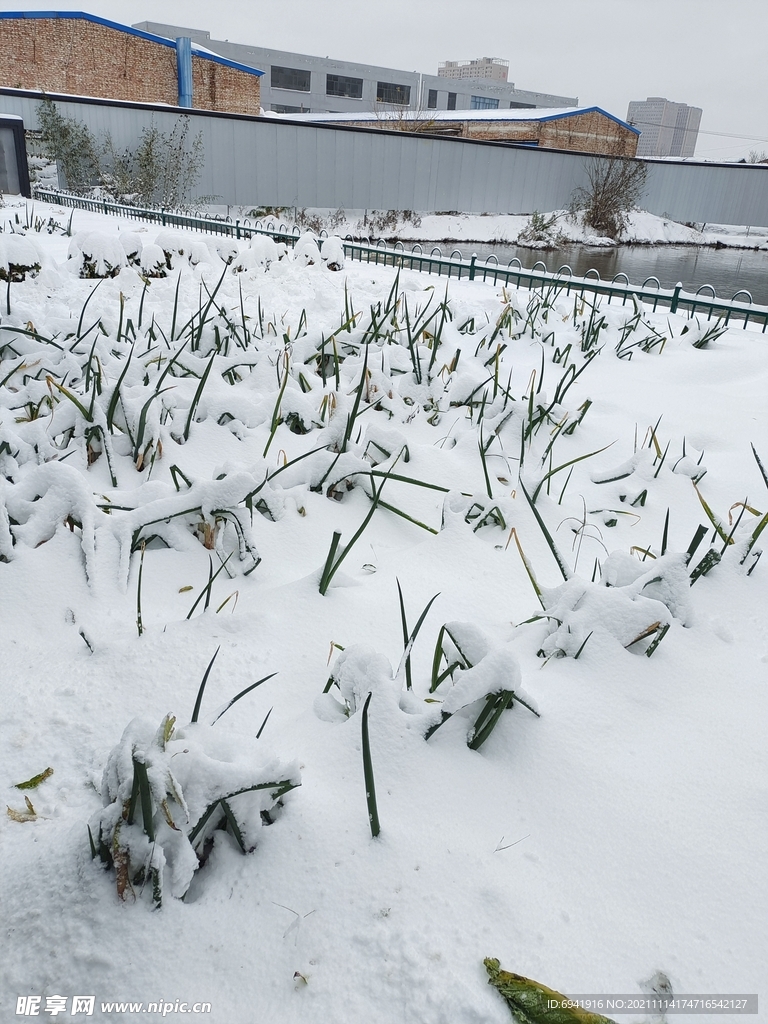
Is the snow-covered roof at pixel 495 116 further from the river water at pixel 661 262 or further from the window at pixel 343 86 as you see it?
the window at pixel 343 86

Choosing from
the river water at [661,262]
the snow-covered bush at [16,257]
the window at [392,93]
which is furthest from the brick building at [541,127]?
the snow-covered bush at [16,257]

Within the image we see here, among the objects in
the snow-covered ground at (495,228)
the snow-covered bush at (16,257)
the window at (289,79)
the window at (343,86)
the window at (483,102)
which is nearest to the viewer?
the snow-covered bush at (16,257)

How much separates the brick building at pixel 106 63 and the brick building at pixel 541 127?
457cm

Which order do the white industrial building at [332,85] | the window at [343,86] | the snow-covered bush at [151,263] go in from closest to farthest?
the snow-covered bush at [151,263] < the white industrial building at [332,85] < the window at [343,86]

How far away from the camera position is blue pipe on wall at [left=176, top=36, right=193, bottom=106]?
28.1 meters

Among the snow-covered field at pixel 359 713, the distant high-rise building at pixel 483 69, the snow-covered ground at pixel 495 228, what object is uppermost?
the distant high-rise building at pixel 483 69

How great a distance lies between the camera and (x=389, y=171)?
24.4 m

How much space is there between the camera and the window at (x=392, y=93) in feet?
170

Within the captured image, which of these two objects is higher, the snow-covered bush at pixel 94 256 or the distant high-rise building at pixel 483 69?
the distant high-rise building at pixel 483 69

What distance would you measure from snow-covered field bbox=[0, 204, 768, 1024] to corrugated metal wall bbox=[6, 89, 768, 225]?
73.0 ft

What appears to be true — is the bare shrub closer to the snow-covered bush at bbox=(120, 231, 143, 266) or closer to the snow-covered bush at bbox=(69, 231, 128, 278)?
the snow-covered bush at bbox=(120, 231, 143, 266)

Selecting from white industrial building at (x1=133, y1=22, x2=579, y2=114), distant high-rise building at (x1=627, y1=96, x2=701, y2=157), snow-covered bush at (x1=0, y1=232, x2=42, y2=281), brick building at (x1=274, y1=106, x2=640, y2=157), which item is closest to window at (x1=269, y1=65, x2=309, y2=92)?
white industrial building at (x1=133, y1=22, x2=579, y2=114)

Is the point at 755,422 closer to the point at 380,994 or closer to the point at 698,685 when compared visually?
the point at 698,685

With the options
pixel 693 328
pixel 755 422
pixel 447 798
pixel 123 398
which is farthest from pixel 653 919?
pixel 693 328
